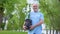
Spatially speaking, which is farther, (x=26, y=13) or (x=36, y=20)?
(x=26, y=13)

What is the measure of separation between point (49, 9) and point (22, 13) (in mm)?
14399

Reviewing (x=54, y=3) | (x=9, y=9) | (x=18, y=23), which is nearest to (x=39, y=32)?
(x=54, y=3)

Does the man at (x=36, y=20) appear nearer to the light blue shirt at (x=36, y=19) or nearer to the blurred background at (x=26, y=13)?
the light blue shirt at (x=36, y=19)

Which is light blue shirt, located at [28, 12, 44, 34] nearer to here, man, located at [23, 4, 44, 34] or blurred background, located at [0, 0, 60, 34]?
man, located at [23, 4, 44, 34]

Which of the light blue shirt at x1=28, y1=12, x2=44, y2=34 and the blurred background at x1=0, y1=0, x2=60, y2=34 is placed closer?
the light blue shirt at x1=28, y1=12, x2=44, y2=34

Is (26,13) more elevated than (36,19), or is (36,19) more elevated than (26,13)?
(36,19)

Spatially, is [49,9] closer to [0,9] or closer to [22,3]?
[22,3]

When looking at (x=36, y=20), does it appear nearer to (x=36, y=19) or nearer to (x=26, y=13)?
(x=36, y=19)

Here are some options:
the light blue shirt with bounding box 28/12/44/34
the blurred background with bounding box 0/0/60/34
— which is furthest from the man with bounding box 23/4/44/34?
the blurred background with bounding box 0/0/60/34

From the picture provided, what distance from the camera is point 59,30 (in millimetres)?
11703

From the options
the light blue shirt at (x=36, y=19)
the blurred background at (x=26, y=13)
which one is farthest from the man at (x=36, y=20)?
the blurred background at (x=26, y=13)

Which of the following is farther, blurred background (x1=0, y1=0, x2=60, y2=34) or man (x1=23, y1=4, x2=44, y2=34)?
blurred background (x1=0, y1=0, x2=60, y2=34)

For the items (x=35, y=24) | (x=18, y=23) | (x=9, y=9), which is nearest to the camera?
(x=35, y=24)

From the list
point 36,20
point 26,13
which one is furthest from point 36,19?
point 26,13
